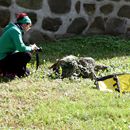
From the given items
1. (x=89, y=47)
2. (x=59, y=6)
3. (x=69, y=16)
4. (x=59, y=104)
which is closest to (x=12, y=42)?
(x=59, y=104)

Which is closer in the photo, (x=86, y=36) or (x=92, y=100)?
(x=92, y=100)

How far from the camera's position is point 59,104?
17.2 ft

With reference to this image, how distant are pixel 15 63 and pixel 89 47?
2725mm

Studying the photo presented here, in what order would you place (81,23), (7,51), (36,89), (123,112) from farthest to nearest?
(81,23) → (7,51) → (36,89) → (123,112)

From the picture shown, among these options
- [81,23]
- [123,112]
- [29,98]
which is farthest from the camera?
[81,23]

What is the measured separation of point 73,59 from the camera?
260 inches

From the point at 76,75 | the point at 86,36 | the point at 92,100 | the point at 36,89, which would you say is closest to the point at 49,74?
the point at 76,75

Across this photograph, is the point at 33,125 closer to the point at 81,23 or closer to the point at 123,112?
the point at 123,112

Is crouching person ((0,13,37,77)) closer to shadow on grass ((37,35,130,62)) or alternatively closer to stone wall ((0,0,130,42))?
shadow on grass ((37,35,130,62))

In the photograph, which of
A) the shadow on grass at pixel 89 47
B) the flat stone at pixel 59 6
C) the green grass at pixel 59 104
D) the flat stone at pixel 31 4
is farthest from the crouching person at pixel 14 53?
the flat stone at pixel 59 6

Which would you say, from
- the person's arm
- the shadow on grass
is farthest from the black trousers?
the shadow on grass

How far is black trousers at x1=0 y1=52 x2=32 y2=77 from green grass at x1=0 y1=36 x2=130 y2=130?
8.3 inches

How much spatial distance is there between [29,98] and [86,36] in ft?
14.7

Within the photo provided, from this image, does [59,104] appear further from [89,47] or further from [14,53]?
[89,47]
